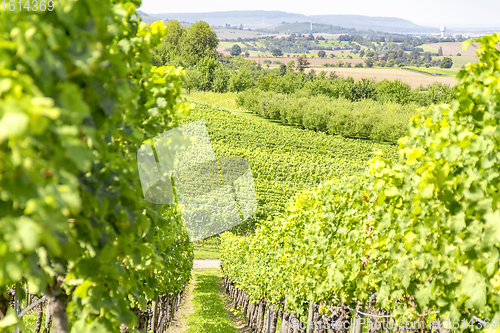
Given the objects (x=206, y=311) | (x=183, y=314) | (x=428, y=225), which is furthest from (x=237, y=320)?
(x=428, y=225)

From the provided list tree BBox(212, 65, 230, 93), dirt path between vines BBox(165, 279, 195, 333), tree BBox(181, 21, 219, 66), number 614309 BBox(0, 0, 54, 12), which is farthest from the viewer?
tree BBox(181, 21, 219, 66)

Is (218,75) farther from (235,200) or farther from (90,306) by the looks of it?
(90,306)

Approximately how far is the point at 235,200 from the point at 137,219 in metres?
26.2

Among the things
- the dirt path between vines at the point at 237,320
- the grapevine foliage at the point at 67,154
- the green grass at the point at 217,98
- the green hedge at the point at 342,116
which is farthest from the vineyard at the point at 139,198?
the green grass at the point at 217,98

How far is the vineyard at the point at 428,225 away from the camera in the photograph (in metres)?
2.36

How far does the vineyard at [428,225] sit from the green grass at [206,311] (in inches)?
194

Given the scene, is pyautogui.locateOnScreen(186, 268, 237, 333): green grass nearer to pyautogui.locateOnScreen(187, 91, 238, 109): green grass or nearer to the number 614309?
the number 614309

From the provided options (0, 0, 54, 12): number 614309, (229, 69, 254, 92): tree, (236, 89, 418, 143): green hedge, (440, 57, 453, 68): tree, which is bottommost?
(236, 89, 418, 143): green hedge

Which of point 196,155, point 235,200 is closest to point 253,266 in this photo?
point 235,200

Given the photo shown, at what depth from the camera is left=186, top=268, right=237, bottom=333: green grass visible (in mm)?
10617

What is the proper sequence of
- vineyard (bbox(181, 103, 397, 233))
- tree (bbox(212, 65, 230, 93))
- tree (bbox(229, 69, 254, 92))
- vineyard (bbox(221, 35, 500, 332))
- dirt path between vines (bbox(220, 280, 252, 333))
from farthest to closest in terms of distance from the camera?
tree (bbox(212, 65, 230, 93)) → tree (bbox(229, 69, 254, 92)) → vineyard (bbox(181, 103, 397, 233)) → dirt path between vines (bbox(220, 280, 252, 333)) → vineyard (bbox(221, 35, 500, 332))

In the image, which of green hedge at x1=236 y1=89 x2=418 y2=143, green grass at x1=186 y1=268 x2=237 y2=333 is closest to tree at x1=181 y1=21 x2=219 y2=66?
green hedge at x1=236 y1=89 x2=418 y2=143

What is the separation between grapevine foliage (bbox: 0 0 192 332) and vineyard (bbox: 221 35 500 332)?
6.40ft

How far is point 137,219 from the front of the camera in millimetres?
1966
